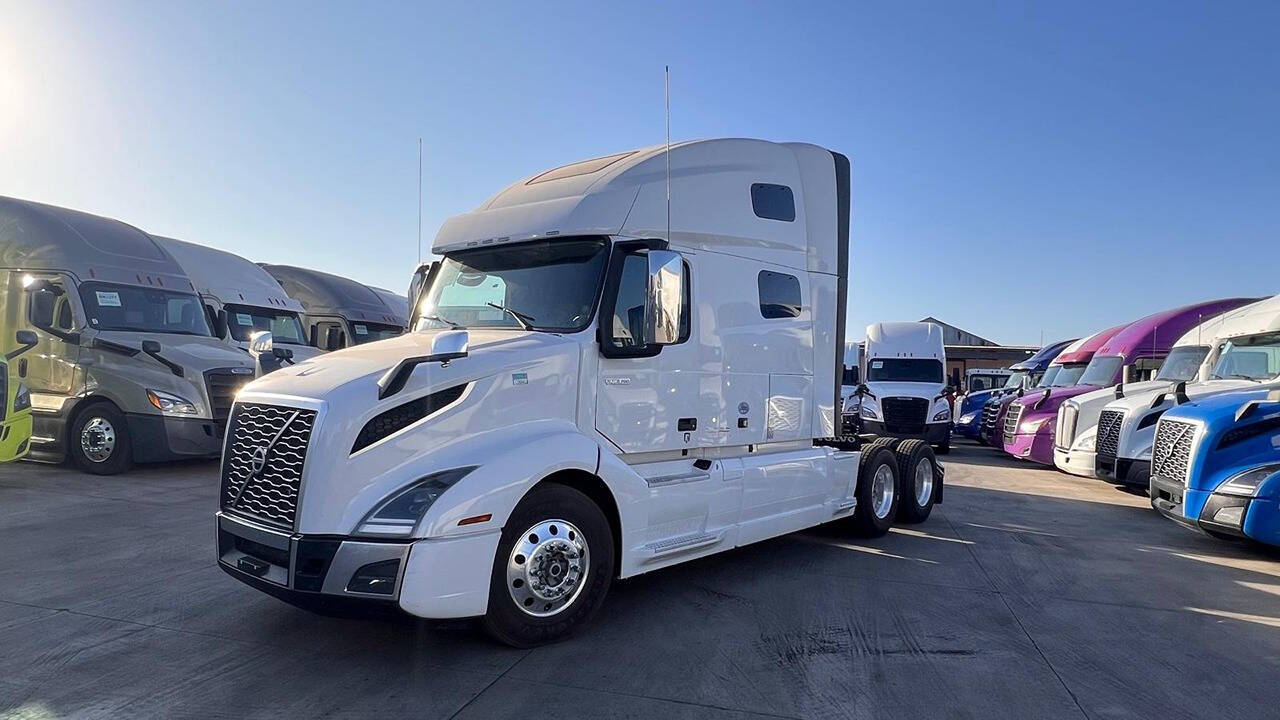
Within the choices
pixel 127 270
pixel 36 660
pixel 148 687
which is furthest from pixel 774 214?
pixel 127 270

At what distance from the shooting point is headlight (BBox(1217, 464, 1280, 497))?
6.88m

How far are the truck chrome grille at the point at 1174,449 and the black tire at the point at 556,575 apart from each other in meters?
6.12

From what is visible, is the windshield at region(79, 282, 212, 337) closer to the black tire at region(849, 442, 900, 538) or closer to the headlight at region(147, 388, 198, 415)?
the headlight at region(147, 388, 198, 415)

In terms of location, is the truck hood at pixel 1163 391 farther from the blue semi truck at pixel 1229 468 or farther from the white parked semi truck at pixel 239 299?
the white parked semi truck at pixel 239 299

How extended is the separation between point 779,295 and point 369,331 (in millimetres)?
14924

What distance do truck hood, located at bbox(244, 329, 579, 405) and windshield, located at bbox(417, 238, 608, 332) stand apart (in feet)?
0.63

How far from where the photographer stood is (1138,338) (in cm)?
1647

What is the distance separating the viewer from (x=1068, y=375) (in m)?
18.1

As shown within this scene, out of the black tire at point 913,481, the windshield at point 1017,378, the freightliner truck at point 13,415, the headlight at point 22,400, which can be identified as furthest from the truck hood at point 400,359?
the windshield at point 1017,378

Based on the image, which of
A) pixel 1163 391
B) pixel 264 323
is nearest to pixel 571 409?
pixel 1163 391

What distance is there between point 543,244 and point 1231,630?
5.37m

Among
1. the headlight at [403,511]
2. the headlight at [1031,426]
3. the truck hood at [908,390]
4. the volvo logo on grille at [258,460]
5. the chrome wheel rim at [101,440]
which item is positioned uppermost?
the truck hood at [908,390]

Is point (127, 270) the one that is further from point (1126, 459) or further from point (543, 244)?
point (1126, 459)

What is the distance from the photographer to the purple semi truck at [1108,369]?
1486cm
